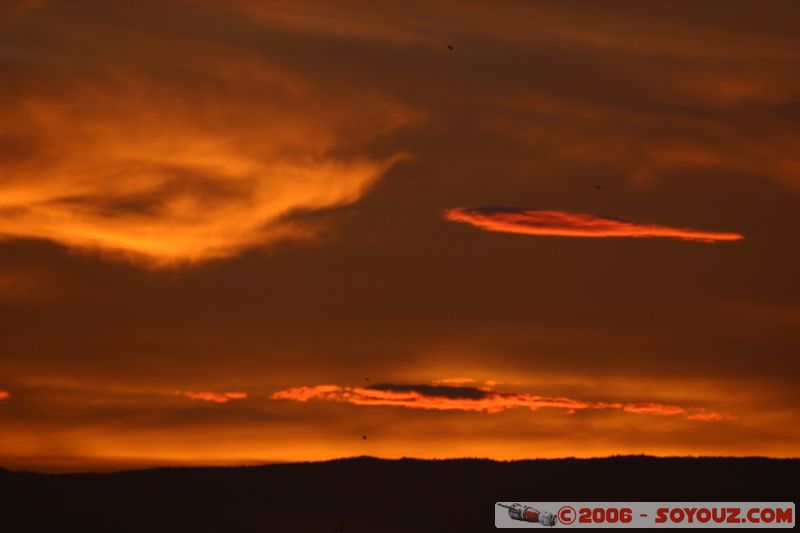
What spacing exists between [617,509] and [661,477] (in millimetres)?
7096

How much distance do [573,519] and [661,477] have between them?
2535 inches

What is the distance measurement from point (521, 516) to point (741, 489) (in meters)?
28.8

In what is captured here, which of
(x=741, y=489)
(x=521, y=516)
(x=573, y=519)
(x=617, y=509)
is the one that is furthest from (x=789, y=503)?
(x=573, y=519)

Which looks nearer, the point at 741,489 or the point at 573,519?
the point at 573,519

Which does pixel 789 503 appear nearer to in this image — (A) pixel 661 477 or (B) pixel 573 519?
(A) pixel 661 477

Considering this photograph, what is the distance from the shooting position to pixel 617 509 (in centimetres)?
19850

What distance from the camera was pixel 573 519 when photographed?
136250 millimetres

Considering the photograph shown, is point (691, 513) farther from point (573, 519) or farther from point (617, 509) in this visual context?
point (573, 519)

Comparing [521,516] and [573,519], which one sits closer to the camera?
[573,519]

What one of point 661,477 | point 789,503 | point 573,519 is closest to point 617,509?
point 661,477

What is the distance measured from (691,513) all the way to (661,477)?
6.90 metres

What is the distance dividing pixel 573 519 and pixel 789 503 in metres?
73.2

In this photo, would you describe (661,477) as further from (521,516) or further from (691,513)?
(521,516)

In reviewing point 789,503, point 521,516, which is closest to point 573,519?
point 521,516
